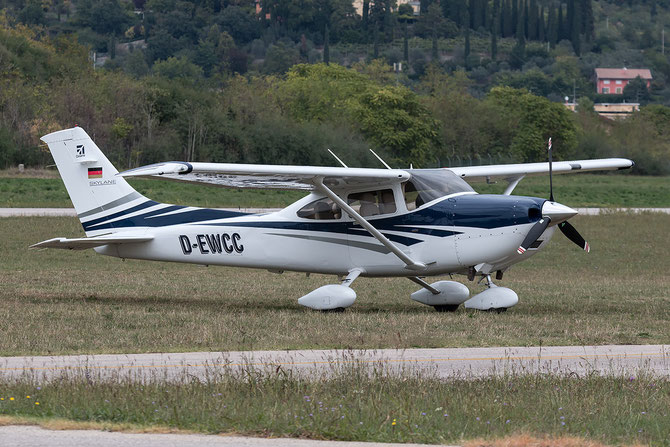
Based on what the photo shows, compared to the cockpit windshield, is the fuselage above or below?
below

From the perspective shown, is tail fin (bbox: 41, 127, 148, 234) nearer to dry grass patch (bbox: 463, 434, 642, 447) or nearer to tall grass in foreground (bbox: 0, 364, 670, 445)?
tall grass in foreground (bbox: 0, 364, 670, 445)

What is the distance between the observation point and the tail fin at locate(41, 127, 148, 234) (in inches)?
681

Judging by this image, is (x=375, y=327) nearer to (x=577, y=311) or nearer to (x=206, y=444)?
(x=577, y=311)

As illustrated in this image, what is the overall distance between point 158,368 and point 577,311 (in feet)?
27.2

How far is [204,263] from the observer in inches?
679

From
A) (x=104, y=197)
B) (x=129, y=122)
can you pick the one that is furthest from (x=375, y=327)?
(x=129, y=122)

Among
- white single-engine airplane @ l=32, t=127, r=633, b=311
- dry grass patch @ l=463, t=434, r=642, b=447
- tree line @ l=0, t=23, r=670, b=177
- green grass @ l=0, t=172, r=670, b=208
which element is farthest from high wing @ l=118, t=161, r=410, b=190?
tree line @ l=0, t=23, r=670, b=177

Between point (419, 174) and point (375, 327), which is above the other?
point (419, 174)

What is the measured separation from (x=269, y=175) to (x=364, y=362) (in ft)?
16.7

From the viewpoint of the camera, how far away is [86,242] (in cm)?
1659

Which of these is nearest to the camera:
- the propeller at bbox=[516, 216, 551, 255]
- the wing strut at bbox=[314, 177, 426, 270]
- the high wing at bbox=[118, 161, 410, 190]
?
the high wing at bbox=[118, 161, 410, 190]

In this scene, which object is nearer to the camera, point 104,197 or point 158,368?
point 158,368

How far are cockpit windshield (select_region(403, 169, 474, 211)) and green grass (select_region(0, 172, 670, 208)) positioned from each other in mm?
18159

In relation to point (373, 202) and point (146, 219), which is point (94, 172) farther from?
point (373, 202)
